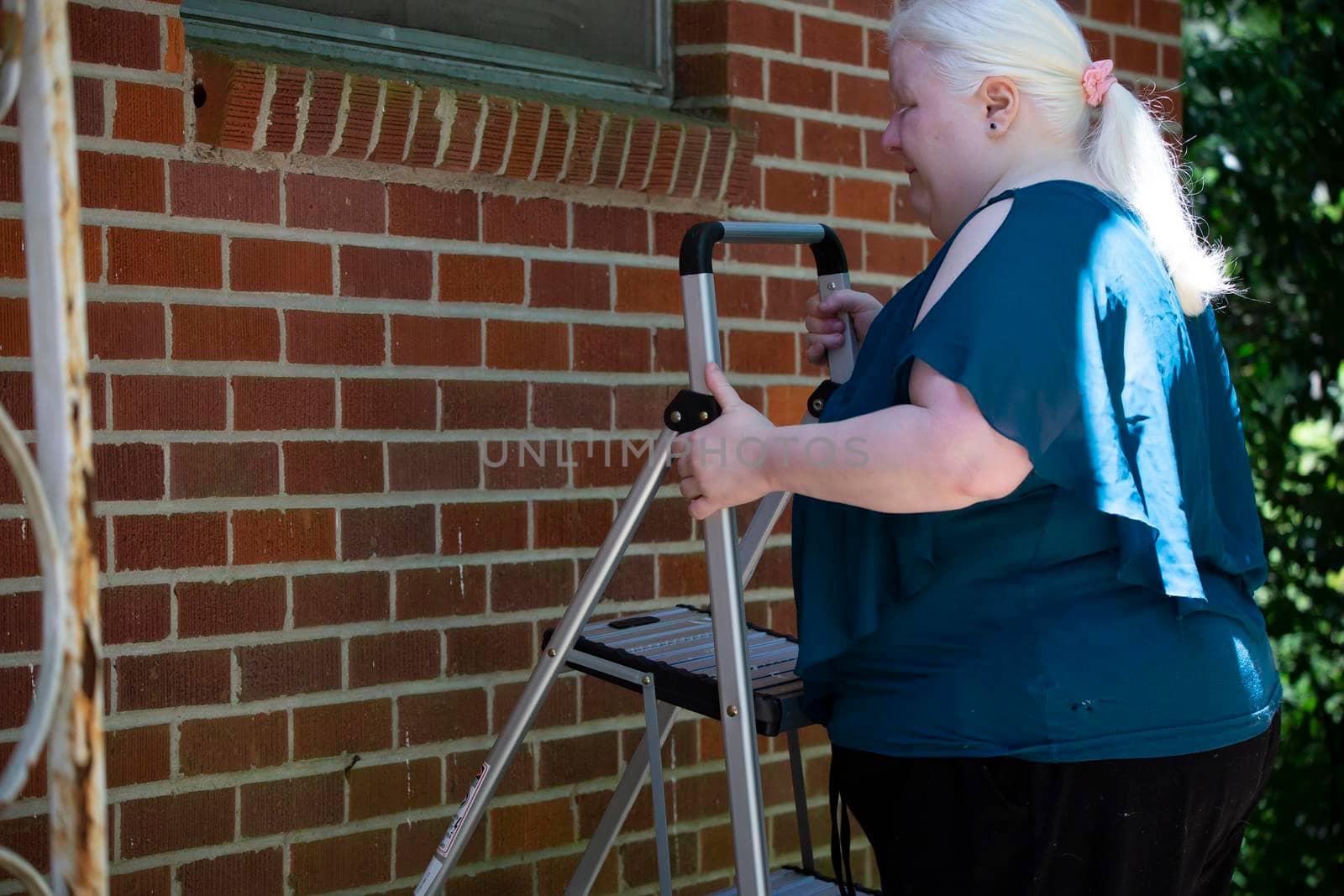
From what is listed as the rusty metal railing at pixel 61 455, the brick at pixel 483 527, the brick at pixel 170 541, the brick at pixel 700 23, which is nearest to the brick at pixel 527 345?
the brick at pixel 483 527

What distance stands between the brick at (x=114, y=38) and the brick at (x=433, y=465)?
31.2 inches

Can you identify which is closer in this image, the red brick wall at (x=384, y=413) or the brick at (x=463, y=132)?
the red brick wall at (x=384, y=413)

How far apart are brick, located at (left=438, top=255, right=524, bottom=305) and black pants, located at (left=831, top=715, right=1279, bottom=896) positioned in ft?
4.31

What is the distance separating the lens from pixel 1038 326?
166cm

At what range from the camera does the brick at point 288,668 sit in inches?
98.8

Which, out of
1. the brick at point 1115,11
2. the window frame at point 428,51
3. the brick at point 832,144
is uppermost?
the brick at point 1115,11

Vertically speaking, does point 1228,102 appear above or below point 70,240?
above

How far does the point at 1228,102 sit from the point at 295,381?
3.27 m

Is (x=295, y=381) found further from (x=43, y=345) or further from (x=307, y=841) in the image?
(x=43, y=345)

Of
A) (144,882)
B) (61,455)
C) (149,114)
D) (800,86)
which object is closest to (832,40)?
(800,86)

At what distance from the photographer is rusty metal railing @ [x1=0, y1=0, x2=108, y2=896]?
1.14 m

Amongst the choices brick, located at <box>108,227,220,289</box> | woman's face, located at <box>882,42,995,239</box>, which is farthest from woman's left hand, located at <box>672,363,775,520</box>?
brick, located at <box>108,227,220,289</box>

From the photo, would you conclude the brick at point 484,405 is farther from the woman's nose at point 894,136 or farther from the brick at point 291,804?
the woman's nose at point 894,136

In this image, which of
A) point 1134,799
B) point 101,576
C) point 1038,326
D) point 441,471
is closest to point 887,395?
point 1038,326
